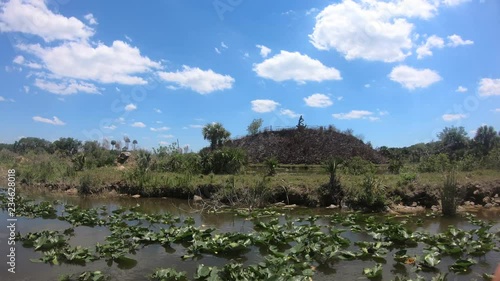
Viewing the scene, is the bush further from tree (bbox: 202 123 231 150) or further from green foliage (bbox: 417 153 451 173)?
tree (bbox: 202 123 231 150)

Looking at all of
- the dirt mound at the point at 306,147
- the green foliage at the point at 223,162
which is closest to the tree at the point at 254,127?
the dirt mound at the point at 306,147

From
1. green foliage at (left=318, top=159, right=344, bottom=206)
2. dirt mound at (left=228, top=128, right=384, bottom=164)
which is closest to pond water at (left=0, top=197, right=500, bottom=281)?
green foliage at (left=318, top=159, right=344, bottom=206)

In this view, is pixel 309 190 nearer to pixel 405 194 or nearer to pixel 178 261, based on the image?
pixel 405 194

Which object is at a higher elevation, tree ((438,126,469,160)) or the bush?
tree ((438,126,469,160))

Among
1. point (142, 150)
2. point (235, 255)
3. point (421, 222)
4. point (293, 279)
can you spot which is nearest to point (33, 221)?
point (235, 255)

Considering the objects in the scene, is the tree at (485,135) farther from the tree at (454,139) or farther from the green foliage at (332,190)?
the green foliage at (332,190)

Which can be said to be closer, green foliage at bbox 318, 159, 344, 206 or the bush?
the bush

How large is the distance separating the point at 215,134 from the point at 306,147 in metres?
10.2

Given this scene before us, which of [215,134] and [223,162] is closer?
[223,162]

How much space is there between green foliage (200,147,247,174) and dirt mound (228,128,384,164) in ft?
45.1

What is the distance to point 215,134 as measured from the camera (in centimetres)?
4119

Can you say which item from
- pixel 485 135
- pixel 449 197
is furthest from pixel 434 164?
pixel 485 135

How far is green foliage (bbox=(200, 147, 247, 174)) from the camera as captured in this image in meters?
25.1

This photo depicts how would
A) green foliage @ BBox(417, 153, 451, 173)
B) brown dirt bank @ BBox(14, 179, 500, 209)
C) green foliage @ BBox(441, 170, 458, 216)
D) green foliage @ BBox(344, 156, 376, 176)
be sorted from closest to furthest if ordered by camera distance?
green foliage @ BBox(441, 170, 458, 216) < brown dirt bank @ BBox(14, 179, 500, 209) < green foliage @ BBox(344, 156, 376, 176) < green foliage @ BBox(417, 153, 451, 173)
